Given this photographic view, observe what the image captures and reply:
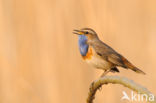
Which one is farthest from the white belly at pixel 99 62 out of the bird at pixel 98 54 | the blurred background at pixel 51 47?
the blurred background at pixel 51 47

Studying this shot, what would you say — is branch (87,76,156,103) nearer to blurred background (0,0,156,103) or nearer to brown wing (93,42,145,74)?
brown wing (93,42,145,74)

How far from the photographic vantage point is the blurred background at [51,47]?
212cm

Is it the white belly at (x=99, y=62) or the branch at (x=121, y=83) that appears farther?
the white belly at (x=99, y=62)

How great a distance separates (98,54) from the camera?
1.57 meters

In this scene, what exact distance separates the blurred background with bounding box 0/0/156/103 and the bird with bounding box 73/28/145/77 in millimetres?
484

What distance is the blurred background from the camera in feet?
6.97

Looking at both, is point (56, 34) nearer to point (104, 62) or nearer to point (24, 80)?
point (24, 80)

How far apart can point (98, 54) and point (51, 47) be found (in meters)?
0.63

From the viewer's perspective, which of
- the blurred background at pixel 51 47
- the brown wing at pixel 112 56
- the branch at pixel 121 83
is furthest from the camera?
the blurred background at pixel 51 47

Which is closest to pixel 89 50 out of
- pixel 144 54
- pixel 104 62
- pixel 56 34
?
pixel 104 62

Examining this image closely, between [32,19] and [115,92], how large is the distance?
515 mm

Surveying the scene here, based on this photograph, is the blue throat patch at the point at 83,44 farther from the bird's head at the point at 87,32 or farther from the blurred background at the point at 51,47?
the blurred background at the point at 51,47

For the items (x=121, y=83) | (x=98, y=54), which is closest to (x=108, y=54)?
(x=98, y=54)

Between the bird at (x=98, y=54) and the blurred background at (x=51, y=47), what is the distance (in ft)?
1.59
